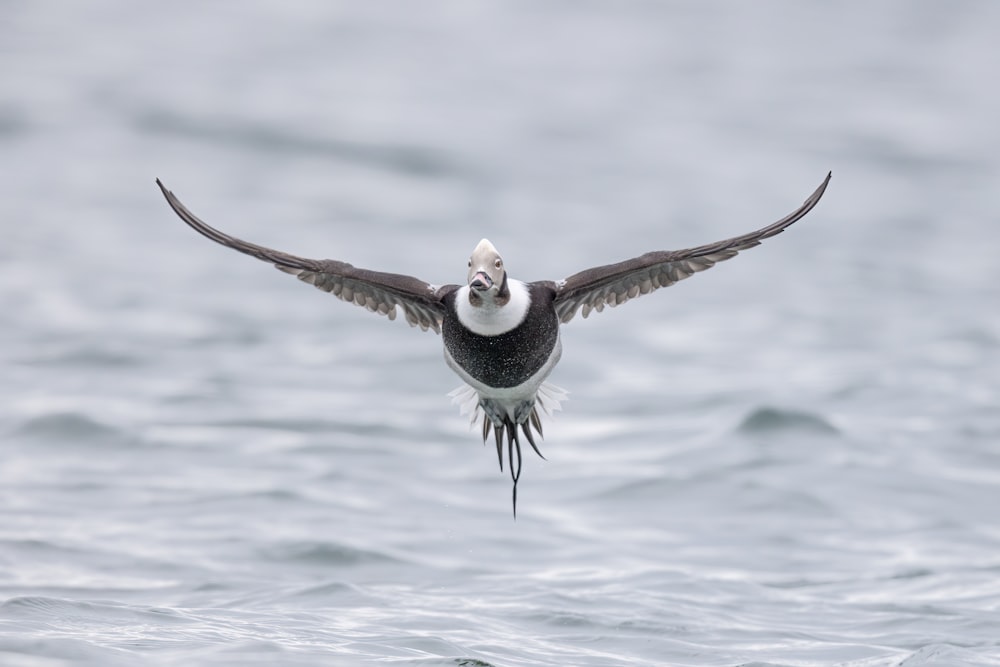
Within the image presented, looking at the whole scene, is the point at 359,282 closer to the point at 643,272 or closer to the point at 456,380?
the point at 643,272

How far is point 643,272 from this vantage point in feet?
33.6

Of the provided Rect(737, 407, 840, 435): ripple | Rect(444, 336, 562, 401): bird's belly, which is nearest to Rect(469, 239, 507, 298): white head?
Rect(444, 336, 562, 401): bird's belly

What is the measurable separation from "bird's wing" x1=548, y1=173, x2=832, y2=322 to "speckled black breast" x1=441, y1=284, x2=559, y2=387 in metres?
0.22

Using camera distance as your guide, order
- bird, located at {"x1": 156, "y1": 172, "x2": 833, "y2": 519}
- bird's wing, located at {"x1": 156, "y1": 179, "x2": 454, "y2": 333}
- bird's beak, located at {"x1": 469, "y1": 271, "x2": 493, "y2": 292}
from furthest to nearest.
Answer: bird's wing, located at {"x1": 156, "y1": 179, "x2": 454, "y2": 333}
bird, located at {"x1": 156, "y1": 172, "x2": 833, "y2": 519}
bird's beak, located at {"x1": 469, "y1": 271, "x2": 493, "y2": 292}

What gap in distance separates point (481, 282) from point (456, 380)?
Result: 11.7 meters

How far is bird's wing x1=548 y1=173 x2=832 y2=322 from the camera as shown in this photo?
9.49 meters

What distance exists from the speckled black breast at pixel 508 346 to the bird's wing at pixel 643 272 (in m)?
0.22

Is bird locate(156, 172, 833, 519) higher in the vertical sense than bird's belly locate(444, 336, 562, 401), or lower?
higher

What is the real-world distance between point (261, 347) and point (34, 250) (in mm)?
4811

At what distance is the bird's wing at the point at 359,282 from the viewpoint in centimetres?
980

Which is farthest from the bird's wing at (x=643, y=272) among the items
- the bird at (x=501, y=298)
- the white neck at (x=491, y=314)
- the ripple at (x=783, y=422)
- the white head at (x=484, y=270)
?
the ripple at (x=783, y=422)

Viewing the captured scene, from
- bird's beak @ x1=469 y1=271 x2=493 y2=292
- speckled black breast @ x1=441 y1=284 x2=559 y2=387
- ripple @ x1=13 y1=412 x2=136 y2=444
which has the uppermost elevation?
ripple @ x1=13 y1=412 x2=136 y2=444

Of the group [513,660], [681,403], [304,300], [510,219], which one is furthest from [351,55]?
[513,660]

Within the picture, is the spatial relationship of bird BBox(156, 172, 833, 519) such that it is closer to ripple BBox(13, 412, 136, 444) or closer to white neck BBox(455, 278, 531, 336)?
white neck BBox(455, 278, 531, 336)
